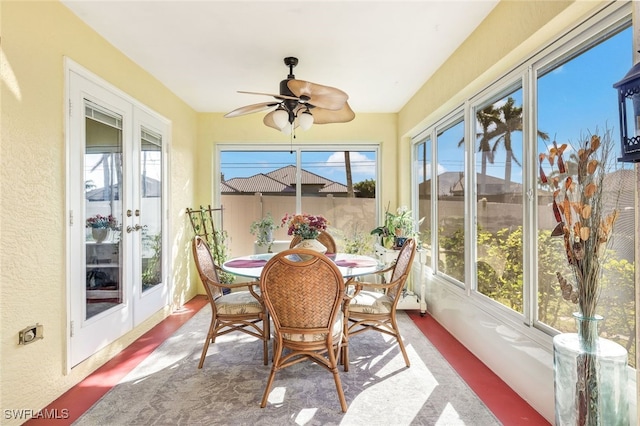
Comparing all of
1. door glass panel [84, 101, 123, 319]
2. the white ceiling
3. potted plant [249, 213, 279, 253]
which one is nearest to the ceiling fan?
the white ceiling

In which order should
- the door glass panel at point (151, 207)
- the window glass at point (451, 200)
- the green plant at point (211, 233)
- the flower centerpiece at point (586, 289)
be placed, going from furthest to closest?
the green plant at point (211, 233)
the door glass panel at point (151, 207)
the window glass at point (451, 200)
the flower centerpiece at point (586, 289)

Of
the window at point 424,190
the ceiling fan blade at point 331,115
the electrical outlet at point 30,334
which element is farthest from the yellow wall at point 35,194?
the window at point 424,190

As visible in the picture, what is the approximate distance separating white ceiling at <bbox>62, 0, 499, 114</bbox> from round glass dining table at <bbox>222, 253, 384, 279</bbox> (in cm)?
183

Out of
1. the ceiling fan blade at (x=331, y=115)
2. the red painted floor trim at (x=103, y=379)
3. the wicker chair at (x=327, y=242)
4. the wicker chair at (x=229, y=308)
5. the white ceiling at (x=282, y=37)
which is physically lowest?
the red painted floor trim at (x=103, y=379)

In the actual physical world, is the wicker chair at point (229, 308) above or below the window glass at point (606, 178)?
below

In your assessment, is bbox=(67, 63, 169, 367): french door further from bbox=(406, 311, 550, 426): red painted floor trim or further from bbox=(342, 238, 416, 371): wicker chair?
bbox=(406, 311, 550, 426): red painted floor trim

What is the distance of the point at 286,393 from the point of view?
2.17 metres

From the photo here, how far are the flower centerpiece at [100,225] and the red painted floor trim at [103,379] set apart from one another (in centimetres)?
100

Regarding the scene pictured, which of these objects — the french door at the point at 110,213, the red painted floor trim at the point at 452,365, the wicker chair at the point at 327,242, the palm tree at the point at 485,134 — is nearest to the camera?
the red painted floor trim at the point at 452,365

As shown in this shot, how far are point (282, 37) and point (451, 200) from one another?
2226 millimetres

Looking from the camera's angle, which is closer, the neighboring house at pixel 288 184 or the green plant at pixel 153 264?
the green plant at pixel 153 264

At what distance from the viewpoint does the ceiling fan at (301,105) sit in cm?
228

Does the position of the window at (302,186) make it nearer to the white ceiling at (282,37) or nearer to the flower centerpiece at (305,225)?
the white ceiling at (282,37)

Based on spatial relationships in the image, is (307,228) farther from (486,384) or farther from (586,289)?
(586,289)
